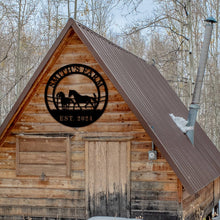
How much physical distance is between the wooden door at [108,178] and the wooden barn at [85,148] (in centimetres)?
2

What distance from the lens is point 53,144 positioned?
10.4m

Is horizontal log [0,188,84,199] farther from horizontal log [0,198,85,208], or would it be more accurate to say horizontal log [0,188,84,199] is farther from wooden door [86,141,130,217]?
wooden door [86,141,130,217]

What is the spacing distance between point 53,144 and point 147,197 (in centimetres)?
260

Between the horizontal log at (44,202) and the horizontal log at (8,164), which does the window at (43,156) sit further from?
the horizontal log at (44,202)

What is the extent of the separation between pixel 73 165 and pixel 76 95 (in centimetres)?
168

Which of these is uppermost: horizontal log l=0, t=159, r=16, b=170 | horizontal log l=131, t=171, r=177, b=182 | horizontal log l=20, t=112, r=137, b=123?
horizontal log l=20, t=112, r=137, b=123

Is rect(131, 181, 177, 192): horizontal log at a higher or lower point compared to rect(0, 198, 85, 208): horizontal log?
higher

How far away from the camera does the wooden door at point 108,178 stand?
9.93m

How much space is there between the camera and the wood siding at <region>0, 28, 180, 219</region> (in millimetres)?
9727

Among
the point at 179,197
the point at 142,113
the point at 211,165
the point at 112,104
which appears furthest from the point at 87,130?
the point at 211,165

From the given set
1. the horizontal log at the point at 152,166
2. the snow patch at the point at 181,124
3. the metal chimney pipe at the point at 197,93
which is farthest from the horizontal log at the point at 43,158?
the metal chimney pipe at the point at 197,93

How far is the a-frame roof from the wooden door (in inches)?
44.4

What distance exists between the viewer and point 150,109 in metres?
10.1

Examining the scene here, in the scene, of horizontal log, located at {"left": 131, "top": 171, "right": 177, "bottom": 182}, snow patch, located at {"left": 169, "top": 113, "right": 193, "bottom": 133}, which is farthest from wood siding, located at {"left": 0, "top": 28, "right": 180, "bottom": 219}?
snow patch, located at {"left": 169, "top": 113, "right": 193, "bottom": 133}
